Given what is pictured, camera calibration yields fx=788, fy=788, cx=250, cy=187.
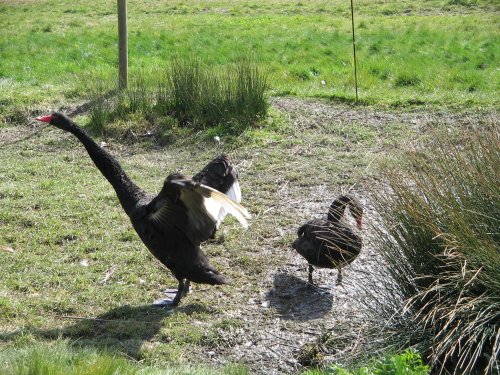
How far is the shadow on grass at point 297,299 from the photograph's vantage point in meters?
5.89

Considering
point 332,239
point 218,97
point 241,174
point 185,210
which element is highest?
point 185,210

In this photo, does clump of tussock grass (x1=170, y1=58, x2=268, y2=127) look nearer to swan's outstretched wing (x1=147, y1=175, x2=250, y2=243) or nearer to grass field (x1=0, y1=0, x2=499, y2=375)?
grass field (x1=0, y1=0, x2=499, y2=375)

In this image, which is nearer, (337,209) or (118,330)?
(118,330)

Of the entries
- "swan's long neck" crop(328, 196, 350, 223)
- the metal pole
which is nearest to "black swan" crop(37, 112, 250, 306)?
"swan's long neck" crop(328, 196, 350, 223)

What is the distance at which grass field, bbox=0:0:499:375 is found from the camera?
548 cm

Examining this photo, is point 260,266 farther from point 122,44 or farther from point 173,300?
point 122,44

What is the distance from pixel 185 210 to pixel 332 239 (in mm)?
1145

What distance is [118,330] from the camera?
18.4ft

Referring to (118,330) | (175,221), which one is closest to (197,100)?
(175,221)

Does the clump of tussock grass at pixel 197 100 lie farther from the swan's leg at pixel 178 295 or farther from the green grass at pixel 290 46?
the swan's leg at pixel 178 295

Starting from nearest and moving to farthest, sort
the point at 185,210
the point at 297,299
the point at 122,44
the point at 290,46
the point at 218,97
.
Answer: the point at 185,210 → the point at 297,299 → the point at 218,97 → the point at 122,44 → the point at 290,46

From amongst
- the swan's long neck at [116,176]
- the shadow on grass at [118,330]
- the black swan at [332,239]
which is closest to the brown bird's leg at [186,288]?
the shadow on grass at [118,330]

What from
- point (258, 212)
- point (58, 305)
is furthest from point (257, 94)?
point (58, 305)

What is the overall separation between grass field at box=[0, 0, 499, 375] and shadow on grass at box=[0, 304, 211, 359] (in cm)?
1
